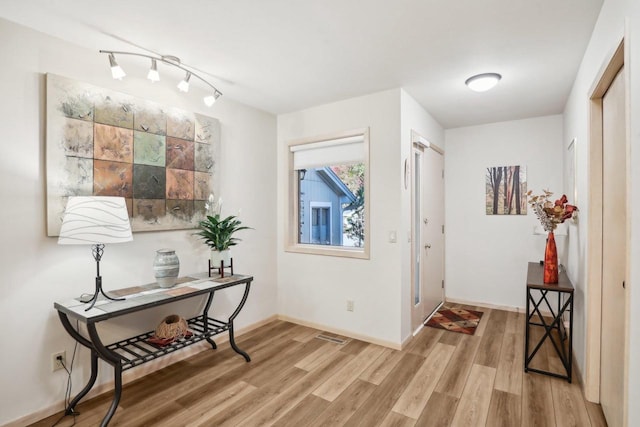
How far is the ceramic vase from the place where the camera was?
8.21ft

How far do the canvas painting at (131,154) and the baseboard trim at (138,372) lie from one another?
3.68ft

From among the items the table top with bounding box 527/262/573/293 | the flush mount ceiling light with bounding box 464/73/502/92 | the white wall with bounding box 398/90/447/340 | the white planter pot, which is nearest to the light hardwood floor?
the white wall with bounding box 398/90/447/340

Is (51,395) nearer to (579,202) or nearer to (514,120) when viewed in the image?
(579,202)

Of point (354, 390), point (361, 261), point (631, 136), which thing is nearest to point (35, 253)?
point (354, 390)

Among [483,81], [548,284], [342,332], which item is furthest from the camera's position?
[342,332]

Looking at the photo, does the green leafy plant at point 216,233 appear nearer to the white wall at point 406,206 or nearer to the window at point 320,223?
the window at point 320,223

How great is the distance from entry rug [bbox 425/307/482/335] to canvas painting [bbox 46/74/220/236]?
288 centimetres

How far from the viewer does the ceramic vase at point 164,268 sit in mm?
2503

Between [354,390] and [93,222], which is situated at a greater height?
[93,222]

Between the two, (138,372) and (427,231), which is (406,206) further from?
(138,372)

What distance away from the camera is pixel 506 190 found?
4281mm

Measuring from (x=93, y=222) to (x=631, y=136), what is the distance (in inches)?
109

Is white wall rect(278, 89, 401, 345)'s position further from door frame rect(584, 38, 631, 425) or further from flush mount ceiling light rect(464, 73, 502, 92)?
door frame rect(584, 38, 631, 425)

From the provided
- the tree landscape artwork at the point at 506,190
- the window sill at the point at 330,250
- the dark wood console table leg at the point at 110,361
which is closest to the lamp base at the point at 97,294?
the dark wood console table leg at the point at 110,361
